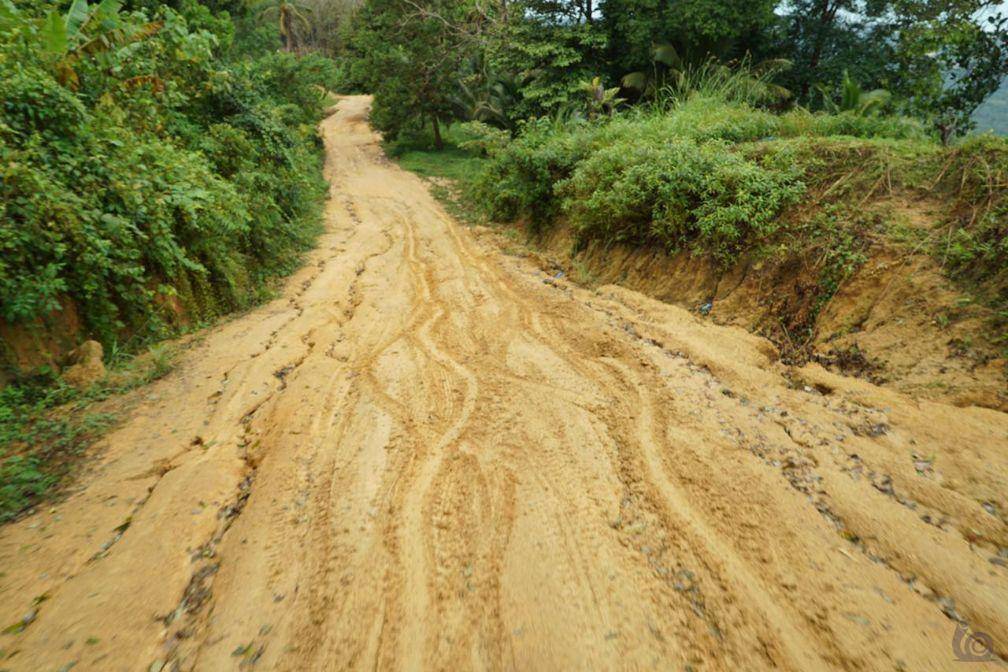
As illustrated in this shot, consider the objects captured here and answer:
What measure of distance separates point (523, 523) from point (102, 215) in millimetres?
4213

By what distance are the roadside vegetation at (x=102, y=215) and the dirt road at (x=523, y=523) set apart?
1.84 feet

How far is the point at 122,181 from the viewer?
13.1ft

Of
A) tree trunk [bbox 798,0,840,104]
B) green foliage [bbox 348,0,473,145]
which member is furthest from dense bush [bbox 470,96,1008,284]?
green foliage [bbox 348,0,473,145]

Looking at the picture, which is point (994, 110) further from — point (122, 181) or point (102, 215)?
point (102, 215)

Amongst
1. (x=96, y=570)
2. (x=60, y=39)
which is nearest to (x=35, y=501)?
(x=96, y=570)

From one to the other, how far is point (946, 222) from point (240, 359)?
6.21m

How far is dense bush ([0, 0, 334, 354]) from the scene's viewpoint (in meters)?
3.32

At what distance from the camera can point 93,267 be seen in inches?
144

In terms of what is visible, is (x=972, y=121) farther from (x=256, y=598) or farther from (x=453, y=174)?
(x=453, y=174)

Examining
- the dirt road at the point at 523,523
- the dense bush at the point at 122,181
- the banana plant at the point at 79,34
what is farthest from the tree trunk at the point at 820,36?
the banana plant at the point at 79,34

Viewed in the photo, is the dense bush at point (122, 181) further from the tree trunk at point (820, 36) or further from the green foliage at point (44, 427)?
the tree trunk at point (820, 36)

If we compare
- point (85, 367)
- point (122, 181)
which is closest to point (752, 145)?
point (122, 181)

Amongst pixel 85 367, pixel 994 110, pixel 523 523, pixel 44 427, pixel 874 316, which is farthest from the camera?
pixel 994 110

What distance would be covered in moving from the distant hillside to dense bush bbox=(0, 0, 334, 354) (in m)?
9.20
